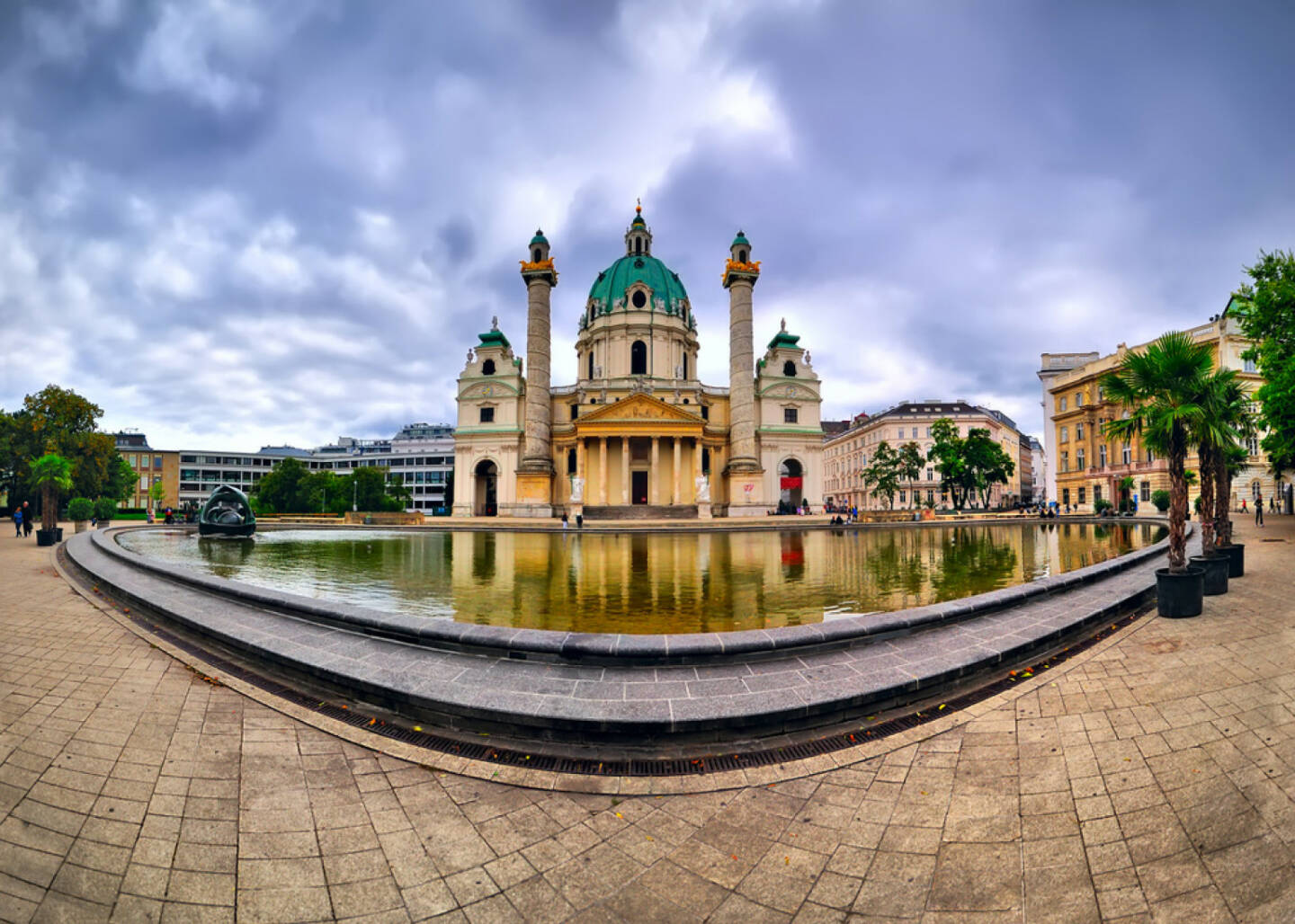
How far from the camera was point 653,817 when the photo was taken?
11.5 feet

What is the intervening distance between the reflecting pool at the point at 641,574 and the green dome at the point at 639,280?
43.3 meters

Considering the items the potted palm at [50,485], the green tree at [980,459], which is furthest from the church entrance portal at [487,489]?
the green tree at [980,459]

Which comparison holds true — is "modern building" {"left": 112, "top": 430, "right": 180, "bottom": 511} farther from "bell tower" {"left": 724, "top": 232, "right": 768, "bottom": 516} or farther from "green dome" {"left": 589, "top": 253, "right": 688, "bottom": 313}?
"bell tower" {"left": 724, "top": 232, "right": 768, "bottom": 516}

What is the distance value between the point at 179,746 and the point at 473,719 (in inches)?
84.1

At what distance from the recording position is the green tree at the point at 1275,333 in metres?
18.5

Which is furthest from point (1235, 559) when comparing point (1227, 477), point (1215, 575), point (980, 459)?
point (980, 459)

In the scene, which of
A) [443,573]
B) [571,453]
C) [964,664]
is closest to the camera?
[964,664]

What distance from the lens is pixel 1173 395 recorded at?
9.80m

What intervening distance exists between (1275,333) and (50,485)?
45.7 metres

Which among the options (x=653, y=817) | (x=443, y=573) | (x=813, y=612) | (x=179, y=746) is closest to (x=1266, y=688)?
(x=813, y=612)

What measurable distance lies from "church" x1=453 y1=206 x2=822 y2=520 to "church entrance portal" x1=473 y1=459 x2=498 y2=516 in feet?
0.44

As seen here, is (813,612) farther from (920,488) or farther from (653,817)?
(920,488)

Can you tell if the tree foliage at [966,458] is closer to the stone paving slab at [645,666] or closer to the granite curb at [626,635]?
the stone paving slab at [645,666]

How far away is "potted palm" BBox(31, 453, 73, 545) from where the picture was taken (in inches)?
801
